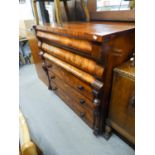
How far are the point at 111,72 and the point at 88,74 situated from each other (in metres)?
0.20

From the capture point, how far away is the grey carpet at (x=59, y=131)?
47.2 inches

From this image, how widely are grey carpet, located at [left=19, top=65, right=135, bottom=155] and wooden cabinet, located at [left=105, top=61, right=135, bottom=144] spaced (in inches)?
10.7

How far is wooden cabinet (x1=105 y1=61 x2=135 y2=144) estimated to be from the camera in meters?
0.85

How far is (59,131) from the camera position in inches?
55.3

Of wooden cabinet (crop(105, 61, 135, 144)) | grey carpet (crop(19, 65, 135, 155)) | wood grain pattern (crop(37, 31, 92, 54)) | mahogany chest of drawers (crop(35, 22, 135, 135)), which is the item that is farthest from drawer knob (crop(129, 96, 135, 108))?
grey carpet (crop(19, 65, 135, 155))

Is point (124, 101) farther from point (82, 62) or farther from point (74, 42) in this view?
point (74, 42)

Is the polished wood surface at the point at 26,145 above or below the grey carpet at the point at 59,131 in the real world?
above

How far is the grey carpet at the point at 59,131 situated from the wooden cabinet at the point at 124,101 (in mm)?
272

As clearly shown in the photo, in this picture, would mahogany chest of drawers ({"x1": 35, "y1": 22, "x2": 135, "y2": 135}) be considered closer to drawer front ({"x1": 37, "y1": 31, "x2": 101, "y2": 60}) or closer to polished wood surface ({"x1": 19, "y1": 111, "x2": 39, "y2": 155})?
drawer front ({"x1": 37, "y1": 31, "x2": 101, "y2": 60})

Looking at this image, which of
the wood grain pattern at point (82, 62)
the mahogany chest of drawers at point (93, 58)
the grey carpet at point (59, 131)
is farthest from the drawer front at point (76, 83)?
the grey carpet at point (59, 131)

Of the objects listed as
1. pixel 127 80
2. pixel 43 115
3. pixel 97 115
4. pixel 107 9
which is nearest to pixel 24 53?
pixel 43 115

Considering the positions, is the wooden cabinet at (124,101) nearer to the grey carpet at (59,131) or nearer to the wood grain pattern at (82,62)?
the wood grain pattern at (82,62)
